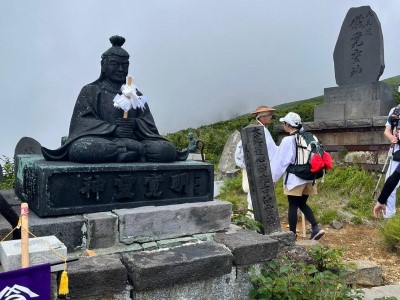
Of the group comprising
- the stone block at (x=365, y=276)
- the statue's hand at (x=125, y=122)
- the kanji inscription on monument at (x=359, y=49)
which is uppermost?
the kanji inscription on monument at (x=359, y=49)

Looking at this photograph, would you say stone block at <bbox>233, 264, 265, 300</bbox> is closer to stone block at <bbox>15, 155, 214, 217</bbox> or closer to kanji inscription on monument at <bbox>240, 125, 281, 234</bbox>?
stone block at <bbox>15, 155, 214, 217</bbox>

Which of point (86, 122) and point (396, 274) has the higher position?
point (86, 122)

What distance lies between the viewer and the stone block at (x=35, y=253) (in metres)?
2.20

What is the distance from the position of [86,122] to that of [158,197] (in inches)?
39.0

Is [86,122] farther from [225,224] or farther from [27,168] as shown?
[225,224]

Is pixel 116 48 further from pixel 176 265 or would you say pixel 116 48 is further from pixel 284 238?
pixel 284 238

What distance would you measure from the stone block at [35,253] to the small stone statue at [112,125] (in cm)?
108

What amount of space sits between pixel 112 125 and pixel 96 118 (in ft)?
0.67


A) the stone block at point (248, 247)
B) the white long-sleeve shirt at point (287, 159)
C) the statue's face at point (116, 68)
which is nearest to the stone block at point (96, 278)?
the stone block at point (248, 247)

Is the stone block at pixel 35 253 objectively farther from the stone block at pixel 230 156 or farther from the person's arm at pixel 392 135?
the stone block at pixel 230 156

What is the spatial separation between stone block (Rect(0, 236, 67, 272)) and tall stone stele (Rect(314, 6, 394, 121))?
27.3ft

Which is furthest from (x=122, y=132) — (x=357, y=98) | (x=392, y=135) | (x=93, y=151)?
(x=357, y=98)

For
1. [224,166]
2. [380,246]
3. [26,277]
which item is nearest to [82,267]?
[26,277]

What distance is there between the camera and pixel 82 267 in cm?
246
